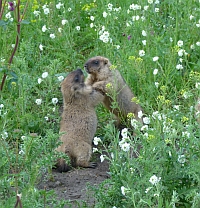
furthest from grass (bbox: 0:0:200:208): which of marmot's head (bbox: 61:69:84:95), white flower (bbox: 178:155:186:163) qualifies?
marmot's head (bbox: 61:69:84:95)

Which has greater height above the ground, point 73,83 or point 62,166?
point 73,83

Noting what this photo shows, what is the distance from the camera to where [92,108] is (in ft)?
24.0

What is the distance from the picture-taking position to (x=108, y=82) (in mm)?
7902

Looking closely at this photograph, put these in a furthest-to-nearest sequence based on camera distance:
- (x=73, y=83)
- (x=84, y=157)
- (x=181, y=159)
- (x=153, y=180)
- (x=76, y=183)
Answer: (x=73, y=83) → (x=84, y=157) → (x=76, y=183) → (x=181, y=159) → (x=153, y=180)

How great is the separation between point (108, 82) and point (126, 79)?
33 cm

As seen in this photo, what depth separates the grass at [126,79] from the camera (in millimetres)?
4965

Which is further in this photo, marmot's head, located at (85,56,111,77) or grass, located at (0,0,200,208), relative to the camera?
marmot's head, located at (85,56,111,77)

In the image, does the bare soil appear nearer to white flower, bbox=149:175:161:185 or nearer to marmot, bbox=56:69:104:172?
marmot, bbox=56:69:104:172

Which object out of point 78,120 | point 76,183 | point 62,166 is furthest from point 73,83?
point 76,183

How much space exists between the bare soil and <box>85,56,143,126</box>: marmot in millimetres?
1039

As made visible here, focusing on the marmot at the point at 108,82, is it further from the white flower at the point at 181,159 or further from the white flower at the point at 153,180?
the white flower at the point at 153,180

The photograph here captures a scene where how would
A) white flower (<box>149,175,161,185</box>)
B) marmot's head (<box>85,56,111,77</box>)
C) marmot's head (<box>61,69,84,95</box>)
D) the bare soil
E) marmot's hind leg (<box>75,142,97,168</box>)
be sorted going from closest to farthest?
1. white flower (<box>149,175,161,185</box>)
2. the bare soil
3. marmot's hind leg (<box>75,142,97,168</box>)
4. marmot's head (<box>61,69,84,95</box>)
5. marmot's head (<box>85,56,111,77</box>)

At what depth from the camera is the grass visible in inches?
195

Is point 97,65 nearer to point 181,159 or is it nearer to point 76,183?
point 76,183
